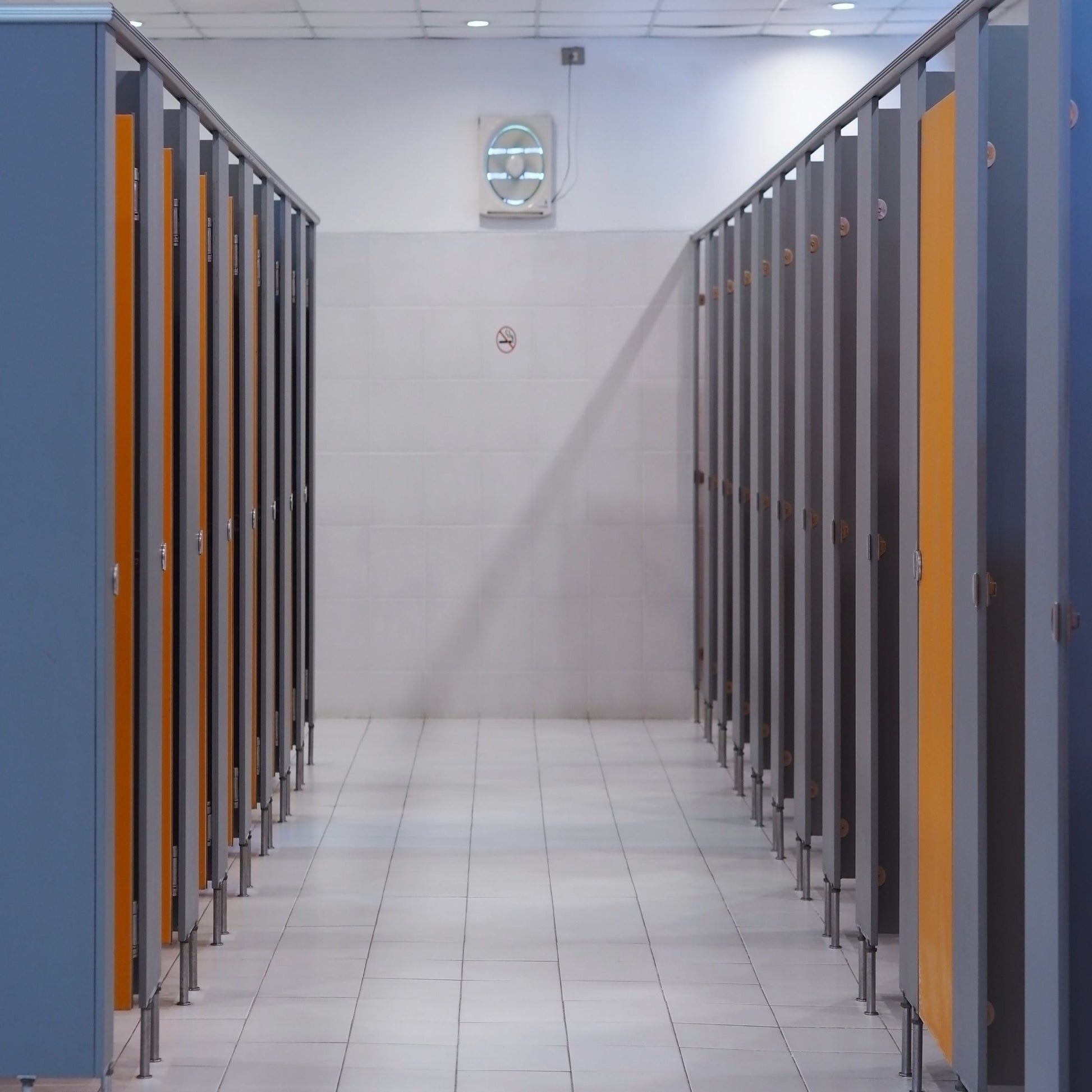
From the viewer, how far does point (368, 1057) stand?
3.11 meters

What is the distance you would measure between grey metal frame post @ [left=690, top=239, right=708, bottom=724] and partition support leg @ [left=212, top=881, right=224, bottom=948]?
11.4 ft

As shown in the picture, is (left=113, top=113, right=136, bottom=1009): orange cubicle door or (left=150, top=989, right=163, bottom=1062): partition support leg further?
(left=150, top=989, right=163, bottom=1062): partition support leg

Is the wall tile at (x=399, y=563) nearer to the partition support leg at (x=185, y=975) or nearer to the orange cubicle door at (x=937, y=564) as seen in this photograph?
the partition support leg at (x=185, y=975)

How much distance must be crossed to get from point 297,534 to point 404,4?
2.46 metres

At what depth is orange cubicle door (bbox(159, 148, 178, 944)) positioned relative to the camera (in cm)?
324

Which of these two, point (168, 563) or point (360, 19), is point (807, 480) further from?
point (360, 19)

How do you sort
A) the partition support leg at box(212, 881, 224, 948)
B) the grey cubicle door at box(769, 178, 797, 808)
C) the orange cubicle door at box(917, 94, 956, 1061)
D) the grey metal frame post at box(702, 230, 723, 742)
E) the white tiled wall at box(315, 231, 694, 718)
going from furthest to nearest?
1. the white tiled wall at box(315, 231, 694, 718)
2. the grey metal frame post at box(702, 230, 723, 742)
3. the grey cubicle door at box(769, 178, 797, 808)
4. the partition support leg at box(212, 881, 224, 948)
5. the orange cubicle door at box(917, 94, 956, 1061)

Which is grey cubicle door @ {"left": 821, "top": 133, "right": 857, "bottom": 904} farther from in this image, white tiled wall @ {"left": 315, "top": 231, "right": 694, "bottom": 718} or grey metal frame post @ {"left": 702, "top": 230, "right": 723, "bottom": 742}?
white tiled wall @ {"left": 315, "top": 231, "right": 694, "bottom": 718}

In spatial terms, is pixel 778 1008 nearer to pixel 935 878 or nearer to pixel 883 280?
pixel 935 878

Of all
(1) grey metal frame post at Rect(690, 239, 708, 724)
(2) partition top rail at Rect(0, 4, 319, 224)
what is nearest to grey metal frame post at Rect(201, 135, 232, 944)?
(2) partition top rail at Rect(0, 4, 319, 224)

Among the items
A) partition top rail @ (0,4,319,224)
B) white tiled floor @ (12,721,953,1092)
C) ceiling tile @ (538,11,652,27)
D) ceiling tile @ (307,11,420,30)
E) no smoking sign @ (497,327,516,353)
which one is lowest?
white tiled floor @ (12,721,953,1092)

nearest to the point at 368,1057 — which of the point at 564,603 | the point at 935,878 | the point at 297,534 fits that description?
the point at 935,878

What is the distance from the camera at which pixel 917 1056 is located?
2.92 meters

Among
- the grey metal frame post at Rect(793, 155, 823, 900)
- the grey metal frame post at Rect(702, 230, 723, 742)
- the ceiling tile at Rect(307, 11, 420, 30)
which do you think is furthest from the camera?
the ceiling tile at Rect(307, 11, 420, 30)
